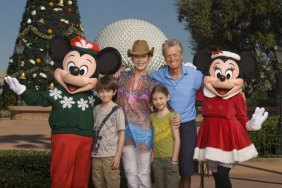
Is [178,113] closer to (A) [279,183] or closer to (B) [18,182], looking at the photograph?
(B) [18,182]

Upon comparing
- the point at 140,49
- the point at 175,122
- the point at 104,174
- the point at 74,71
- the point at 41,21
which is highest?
the point at 41,21

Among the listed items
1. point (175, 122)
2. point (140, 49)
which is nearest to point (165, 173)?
point (175, 122)

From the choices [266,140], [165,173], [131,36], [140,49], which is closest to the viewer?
[165,173]

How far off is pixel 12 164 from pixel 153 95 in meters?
2.55

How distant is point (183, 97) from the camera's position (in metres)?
5.51

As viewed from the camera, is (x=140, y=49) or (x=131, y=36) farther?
(x=131, y=36)

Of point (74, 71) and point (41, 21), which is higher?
point (41, 21)

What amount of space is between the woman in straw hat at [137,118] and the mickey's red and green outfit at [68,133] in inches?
15.8

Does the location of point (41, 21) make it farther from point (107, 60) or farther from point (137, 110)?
point (137, 110)

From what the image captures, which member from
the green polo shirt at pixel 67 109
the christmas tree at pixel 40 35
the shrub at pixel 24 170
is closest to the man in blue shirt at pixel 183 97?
the green polo shirt at pixel 67 109

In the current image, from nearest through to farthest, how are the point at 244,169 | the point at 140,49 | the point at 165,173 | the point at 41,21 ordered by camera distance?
1. the point at 165,173
2. the point at 140,49
3. the point at 244,169
4. the point at 41,21

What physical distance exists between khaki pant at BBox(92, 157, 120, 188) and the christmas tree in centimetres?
2255

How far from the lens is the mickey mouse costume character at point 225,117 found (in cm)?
534

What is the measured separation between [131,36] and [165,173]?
40436 mm
